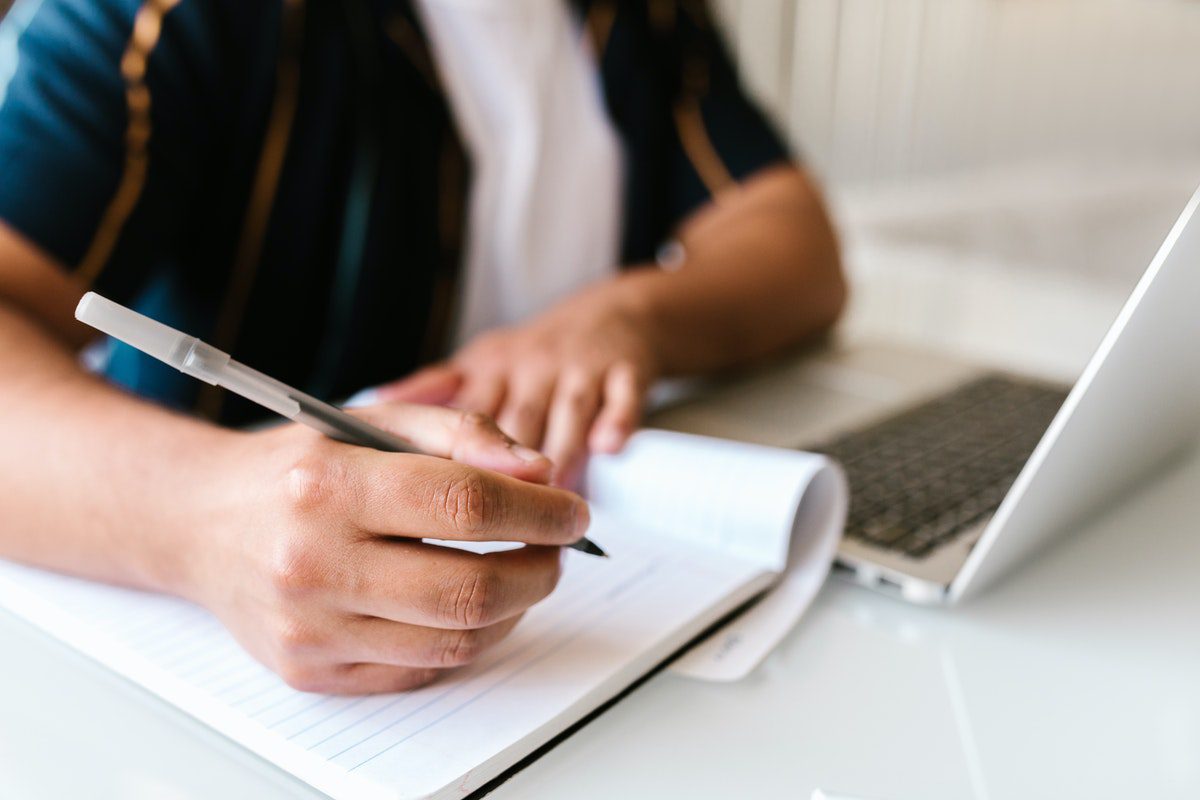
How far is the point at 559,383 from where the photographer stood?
60cm

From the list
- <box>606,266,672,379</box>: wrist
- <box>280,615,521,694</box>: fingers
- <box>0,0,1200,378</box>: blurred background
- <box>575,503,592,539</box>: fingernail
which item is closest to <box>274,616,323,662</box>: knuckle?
<box>280,615,521,694</box>: fingers

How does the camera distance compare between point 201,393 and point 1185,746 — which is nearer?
point 1185,746

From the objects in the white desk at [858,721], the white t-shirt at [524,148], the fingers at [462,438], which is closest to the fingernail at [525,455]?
the fingers at [462,438]

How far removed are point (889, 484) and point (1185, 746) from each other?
217mm

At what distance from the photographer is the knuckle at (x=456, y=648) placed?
357 mm

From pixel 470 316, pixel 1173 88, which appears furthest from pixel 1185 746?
pixel 1173 88

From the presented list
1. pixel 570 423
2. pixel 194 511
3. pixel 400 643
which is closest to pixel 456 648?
pixel 400 643

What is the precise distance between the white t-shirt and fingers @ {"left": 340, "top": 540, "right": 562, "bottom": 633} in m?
0.54

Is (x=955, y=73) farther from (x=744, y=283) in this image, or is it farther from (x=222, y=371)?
(x=222, y=371)

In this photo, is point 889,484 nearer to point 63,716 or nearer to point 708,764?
point 708,764

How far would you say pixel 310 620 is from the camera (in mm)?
354

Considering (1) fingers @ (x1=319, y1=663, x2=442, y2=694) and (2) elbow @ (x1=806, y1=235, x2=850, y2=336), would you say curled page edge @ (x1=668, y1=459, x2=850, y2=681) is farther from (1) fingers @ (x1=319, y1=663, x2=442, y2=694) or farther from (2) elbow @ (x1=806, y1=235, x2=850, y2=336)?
(2) elbow @ (x1=806, y1=235, x2=850, y2=336)

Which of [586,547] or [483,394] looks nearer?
[586,547]

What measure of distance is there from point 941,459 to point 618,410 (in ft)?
0.67
